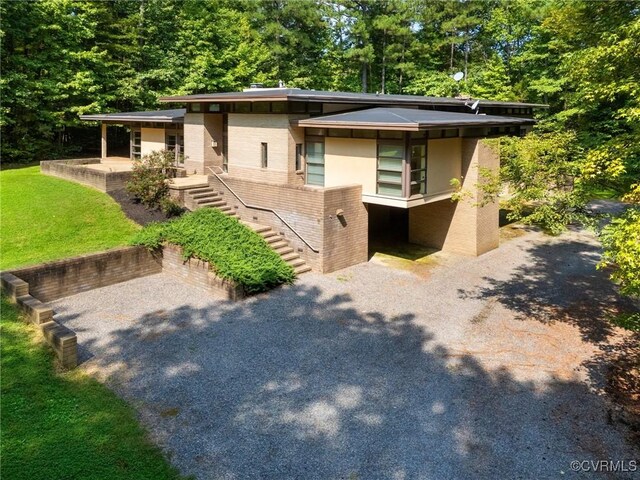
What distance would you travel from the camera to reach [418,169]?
52.7 ft

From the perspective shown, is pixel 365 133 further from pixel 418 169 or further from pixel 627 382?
pixel 627 382

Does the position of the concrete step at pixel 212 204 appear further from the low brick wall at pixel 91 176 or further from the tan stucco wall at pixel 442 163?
the tan stucco wall at pixel 442 163

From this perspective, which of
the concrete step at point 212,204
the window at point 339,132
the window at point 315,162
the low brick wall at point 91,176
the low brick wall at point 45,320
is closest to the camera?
the low brick wall at point 45,320

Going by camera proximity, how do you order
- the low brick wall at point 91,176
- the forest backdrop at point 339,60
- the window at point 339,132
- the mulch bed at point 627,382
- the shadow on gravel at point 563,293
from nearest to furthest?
the mulch bed at point 627,382 → the forest backdrop at point 339,60 → the shadow on gravel at point 563,293 → the window at point 339,132 → the low brick wall at point 91,176

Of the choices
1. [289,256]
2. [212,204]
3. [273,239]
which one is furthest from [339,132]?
[212,204]

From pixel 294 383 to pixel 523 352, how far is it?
16.9ft

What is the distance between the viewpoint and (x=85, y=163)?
25.4 meters

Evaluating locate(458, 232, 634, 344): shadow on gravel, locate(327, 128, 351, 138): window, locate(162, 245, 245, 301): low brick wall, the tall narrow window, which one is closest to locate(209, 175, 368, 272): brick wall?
locate(327, 128, 351, 138): window

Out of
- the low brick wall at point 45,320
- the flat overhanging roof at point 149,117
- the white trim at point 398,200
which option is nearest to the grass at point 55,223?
the low brick wall at point 45,320

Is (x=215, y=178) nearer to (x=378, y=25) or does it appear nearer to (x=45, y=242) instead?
(x=45, y=242)

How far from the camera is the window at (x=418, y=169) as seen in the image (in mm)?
15797

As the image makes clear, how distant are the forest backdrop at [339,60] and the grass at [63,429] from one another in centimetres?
903

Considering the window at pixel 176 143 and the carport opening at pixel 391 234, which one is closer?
the carport opening at pixel 391 234

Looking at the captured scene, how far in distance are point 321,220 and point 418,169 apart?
3550mm
